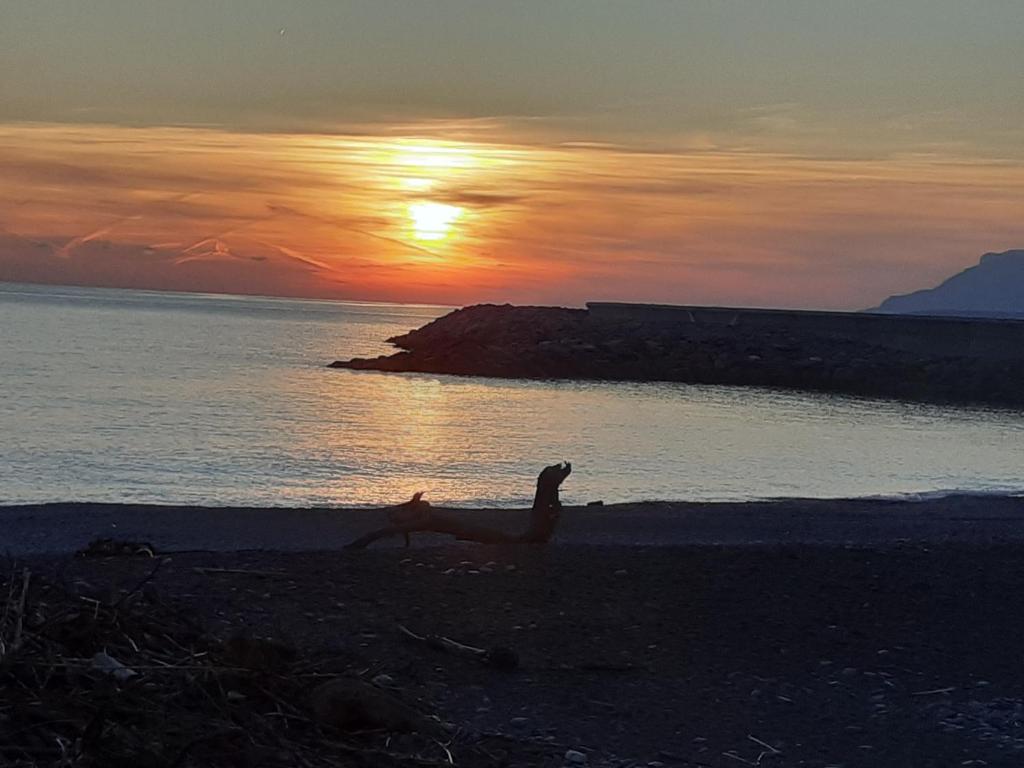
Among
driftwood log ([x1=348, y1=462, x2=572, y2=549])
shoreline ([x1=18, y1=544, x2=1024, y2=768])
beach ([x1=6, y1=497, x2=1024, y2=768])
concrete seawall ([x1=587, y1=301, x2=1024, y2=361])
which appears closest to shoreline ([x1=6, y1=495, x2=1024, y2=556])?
driftwood log ([x1=348, y1=462, x2=572, y2=549])

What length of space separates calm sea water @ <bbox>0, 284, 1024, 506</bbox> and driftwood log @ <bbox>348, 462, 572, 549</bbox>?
7478 millimetres

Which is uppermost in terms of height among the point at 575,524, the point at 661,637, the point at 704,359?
the point at 704,359

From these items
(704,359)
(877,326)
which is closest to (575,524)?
(704,359)

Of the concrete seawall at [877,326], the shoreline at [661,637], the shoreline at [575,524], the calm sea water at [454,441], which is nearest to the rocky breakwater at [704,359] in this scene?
the concrete seawall at [877,326]

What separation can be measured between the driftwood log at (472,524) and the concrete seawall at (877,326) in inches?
1744

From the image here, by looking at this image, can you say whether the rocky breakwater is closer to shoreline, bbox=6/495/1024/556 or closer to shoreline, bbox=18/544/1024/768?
shoreline, bbox=6/495/1024/556

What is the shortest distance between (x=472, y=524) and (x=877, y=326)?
174 feet

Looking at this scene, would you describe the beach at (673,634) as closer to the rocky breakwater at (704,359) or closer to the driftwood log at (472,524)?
A: the driftwood log at (472,524)

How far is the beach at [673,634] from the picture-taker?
6180 mm

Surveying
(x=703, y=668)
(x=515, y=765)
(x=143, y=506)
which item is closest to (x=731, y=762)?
(x=515, y=765)

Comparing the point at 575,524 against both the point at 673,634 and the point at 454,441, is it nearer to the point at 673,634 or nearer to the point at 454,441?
the point at 673,634

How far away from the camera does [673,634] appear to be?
7801 millimetres

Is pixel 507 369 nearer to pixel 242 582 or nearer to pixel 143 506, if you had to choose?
pixel 143 506

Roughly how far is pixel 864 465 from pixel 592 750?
1928cm
